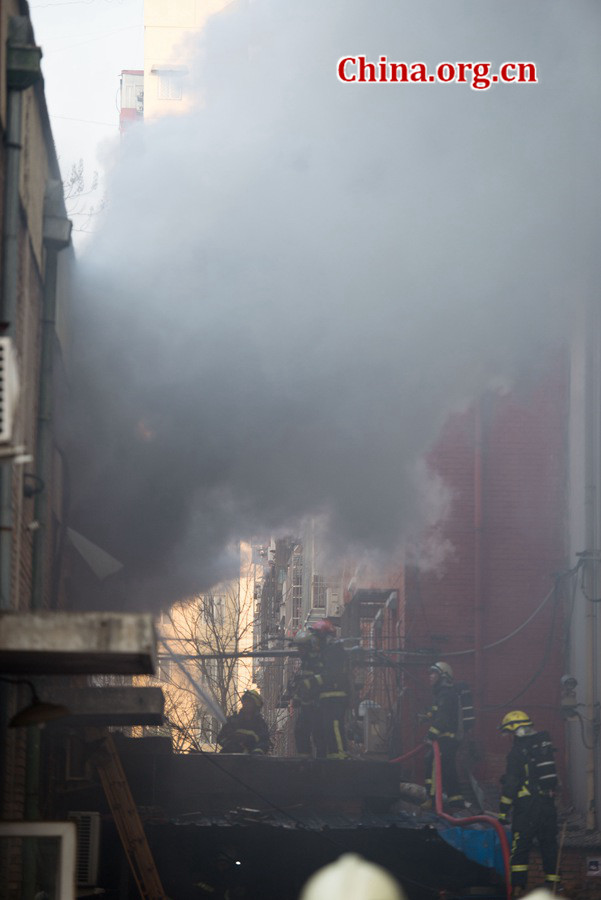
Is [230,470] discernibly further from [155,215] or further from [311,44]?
[311,44]

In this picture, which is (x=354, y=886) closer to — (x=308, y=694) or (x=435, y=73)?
(x=308, y=694)

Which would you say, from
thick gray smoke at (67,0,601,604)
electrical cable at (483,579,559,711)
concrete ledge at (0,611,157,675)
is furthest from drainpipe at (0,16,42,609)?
electrical cable at (483,579,559,711)

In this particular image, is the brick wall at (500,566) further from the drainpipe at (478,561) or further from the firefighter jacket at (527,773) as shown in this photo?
the firefighter jacket at (527,773)

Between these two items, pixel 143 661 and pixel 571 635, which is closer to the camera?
pixel 143 661

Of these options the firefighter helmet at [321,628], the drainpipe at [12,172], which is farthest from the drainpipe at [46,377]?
the firefighter helmet at [321,628]

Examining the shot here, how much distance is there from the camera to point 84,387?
11.1 meters

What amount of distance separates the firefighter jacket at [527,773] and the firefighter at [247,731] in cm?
257

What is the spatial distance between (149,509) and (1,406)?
7.35 metres

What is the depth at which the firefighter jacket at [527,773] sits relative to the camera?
439 inches

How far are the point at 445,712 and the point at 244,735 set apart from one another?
2.20 m

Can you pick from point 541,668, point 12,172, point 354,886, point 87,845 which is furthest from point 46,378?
point 541,668

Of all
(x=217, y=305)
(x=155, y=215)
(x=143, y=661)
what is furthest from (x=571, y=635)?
(x=143, y=661)

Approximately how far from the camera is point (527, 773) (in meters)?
11.2

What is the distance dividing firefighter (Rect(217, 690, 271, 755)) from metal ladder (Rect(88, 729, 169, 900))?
3003 mm
